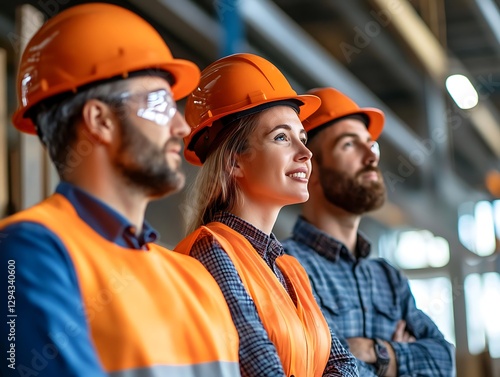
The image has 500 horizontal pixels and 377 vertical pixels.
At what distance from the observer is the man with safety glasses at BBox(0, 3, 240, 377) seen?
1.86 metres

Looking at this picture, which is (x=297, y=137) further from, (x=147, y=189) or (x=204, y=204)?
(x=147, y=189)

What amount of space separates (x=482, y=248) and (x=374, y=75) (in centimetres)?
323

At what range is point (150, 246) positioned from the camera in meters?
2.18

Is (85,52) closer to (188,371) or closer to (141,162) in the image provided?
(141,162)

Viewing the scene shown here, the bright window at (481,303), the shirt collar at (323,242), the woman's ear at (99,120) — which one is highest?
the woman's ear at (99,120)

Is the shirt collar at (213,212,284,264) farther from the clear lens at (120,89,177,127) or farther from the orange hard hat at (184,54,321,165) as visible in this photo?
the clear lens at (120,89,177,127)

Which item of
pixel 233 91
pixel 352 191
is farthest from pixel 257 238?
pixel 352 191

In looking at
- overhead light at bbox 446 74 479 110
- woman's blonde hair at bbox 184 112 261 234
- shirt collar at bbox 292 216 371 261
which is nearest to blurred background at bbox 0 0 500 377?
overhead light at bbox 446 74 479 110

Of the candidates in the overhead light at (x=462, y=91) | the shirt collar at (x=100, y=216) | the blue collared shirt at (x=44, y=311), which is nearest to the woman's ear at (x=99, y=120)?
the shirt collar at (x=100, y=216)

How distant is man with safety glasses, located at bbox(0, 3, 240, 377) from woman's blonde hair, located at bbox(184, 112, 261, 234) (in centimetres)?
63

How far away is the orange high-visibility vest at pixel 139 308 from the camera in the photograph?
1.90m

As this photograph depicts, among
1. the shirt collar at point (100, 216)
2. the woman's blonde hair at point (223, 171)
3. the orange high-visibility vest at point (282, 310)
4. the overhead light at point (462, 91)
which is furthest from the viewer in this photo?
the overhead light at point (462, 91)

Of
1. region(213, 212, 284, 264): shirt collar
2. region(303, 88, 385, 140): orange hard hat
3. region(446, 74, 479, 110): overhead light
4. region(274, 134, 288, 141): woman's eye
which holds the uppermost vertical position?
region(446, 74, 479, 110): overhead light

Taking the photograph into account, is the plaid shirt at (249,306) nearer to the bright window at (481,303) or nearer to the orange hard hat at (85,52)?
the orange hard hat at (85,52)
